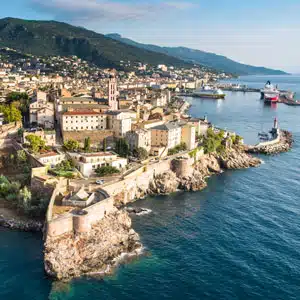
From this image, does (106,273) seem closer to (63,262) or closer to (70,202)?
(63,262)

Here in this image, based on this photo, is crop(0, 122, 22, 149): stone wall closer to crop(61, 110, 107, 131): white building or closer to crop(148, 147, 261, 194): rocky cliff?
crop(61, 110, 107, 131): white building

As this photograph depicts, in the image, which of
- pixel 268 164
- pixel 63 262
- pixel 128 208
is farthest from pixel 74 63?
pixel 63 262

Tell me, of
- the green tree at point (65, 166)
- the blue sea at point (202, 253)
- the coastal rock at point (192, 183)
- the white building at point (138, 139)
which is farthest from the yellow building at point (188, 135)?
the green tree at point (65, 166)

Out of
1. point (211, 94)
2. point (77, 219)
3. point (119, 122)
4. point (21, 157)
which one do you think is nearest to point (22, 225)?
point (77, 219)

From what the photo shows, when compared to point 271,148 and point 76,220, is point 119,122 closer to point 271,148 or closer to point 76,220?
point 76,220

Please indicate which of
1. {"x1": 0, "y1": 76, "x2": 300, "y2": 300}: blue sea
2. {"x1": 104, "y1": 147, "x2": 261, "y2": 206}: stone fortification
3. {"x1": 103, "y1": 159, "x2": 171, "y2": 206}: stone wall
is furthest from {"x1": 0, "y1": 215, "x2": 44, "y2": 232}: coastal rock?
{"x1": 104, "y1": 147, "x2": 261, "y2": 206}: stone fortification

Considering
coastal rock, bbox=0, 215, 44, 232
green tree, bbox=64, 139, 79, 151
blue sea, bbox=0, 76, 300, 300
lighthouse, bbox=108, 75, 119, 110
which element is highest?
lighthouse, bbox=108, 75, 119, 110
